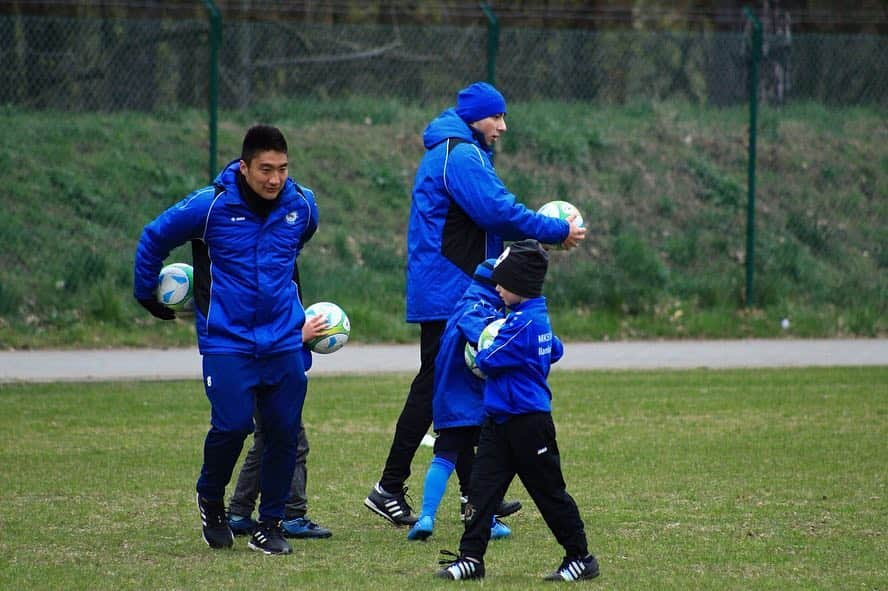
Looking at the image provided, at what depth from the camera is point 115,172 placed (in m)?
16.5

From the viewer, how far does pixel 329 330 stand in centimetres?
667

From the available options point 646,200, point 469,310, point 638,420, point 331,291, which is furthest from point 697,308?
point 469,310

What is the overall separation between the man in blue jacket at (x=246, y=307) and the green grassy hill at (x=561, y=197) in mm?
7658

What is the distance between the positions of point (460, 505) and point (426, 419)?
2.01ft

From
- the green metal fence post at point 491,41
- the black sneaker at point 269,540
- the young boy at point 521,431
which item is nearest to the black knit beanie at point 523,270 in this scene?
the young boy at point 521,431

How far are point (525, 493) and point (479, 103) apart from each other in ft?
7.24

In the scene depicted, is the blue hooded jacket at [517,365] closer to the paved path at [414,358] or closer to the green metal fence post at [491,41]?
the paved path at [414,358]

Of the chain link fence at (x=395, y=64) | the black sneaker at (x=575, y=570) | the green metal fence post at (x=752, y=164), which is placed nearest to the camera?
the black sneaker at (x=575, y=570)

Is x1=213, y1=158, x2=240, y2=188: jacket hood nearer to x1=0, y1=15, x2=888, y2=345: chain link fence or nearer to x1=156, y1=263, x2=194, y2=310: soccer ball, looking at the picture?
x1=156, y1=263, x2=194, y2=310: soccer ball

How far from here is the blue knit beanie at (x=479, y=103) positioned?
6.85 meters

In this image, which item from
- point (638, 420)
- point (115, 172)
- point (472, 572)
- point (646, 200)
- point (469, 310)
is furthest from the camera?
point (646, 200)

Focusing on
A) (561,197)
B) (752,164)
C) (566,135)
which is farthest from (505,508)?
(566,135)

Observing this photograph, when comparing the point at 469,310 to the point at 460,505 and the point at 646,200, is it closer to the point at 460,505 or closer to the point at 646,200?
the point at 460,505

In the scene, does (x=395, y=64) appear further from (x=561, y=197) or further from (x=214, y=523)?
(x=214, y=523)
